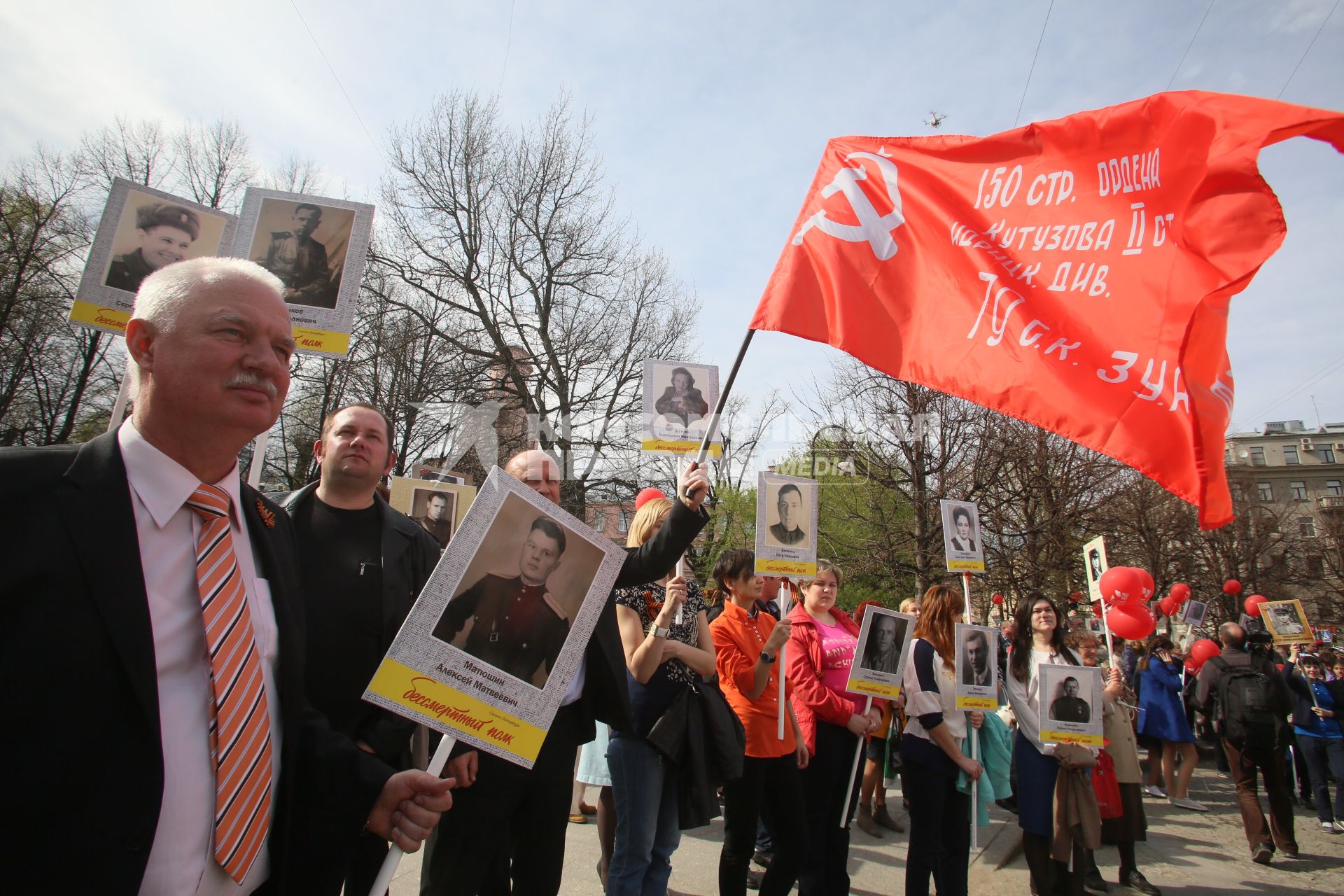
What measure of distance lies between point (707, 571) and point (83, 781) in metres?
24.1

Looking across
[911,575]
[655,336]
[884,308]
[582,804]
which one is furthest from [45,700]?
[655,336]

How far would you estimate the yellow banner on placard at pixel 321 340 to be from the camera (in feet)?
14.1

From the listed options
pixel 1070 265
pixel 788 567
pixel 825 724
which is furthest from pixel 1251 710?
pixel 1070 265

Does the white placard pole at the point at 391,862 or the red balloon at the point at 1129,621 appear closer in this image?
the white placard pole at the point at 391,862

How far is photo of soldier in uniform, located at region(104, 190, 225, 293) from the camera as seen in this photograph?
14.0ft

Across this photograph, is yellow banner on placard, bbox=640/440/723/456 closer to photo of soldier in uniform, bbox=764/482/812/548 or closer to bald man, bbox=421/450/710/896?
photo of soldier in uniform, bbox=764/482/812/548

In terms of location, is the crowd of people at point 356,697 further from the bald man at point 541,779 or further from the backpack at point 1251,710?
the backpack at point 1251,710

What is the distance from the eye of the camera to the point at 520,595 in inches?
79.0

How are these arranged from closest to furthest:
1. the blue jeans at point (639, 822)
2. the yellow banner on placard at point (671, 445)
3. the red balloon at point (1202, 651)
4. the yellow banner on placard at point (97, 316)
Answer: the blue jeans at point (639, 822)
the yellow banner on placard at point (97, 316)
the yellow banner on placard at point (671, 445)
the red balloon at point (1202, 651)

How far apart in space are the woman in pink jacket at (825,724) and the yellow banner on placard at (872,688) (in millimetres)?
113

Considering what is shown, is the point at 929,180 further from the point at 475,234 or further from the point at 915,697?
the point at 475,234

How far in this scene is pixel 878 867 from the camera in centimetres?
558

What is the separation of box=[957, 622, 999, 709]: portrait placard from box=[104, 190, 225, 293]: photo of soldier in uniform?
5.29 metres

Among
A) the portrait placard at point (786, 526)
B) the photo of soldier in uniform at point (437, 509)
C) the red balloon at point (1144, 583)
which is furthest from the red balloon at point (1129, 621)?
the photo of soldier in uniform at point (437, 509)
